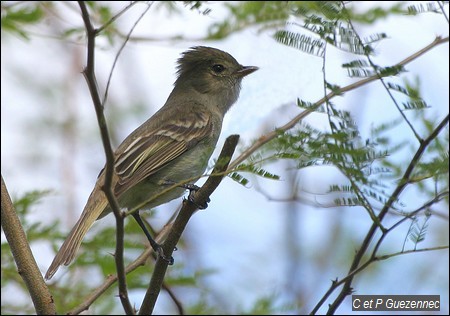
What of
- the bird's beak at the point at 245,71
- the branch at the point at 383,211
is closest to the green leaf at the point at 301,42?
the branch at the point at 383,211

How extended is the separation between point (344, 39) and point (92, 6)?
118 inches

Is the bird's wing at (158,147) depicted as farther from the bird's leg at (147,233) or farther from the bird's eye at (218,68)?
the bird's eye at (218,68)

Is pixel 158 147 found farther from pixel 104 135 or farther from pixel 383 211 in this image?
pixel 104 135

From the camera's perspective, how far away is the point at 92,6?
6.34 m

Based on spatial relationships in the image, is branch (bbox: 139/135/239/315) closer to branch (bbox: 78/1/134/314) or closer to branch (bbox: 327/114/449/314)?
branch (bbox: 78/1/134/314)

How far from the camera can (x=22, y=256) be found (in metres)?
3.65

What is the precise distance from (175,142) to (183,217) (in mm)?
1908

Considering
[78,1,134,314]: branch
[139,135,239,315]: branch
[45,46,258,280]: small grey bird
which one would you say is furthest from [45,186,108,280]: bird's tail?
[78,1,134,314]: branch

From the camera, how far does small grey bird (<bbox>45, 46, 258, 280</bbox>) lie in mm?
5043

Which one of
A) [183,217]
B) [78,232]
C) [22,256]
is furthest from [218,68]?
[22,256]

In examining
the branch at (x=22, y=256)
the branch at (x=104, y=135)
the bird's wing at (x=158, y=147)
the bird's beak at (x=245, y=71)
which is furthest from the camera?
the bird's beak at (x=245, y=71)

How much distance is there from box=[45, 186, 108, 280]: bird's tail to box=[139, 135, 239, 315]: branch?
76cm

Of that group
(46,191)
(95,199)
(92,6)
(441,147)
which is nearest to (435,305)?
(441,147)

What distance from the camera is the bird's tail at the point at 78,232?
175 inches
